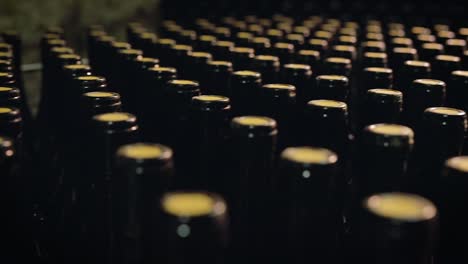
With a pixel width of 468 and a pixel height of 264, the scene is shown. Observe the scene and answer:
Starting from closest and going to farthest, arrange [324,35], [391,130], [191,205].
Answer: [191,205], [391,130], [324,35]

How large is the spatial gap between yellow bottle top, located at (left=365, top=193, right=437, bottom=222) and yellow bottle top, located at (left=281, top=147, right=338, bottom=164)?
104 millimetres

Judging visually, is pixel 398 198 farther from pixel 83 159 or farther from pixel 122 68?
A: pixel 122 68

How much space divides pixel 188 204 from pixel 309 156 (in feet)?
0.75

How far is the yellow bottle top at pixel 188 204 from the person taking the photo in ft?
1.81

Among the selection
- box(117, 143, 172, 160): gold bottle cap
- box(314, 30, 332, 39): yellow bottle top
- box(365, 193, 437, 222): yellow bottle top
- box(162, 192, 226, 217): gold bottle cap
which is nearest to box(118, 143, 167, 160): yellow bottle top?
box(117, 143, 172, 160): gold bottle cap

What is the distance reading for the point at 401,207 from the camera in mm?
623

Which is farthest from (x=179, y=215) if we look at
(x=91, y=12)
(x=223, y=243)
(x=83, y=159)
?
(x=91, y=12)

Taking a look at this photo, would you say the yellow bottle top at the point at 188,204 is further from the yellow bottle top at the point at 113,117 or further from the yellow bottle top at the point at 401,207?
the yellow bottle top at the point at 113,117

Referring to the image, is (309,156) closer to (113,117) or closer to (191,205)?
(191,205)

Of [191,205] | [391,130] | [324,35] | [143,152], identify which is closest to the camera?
[191,205]

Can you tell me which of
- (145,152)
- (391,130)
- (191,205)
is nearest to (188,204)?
(191,205)

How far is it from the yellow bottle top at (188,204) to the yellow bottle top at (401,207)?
0.18 m

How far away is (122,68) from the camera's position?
5.09 ft

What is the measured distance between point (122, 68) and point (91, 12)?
141 cm
